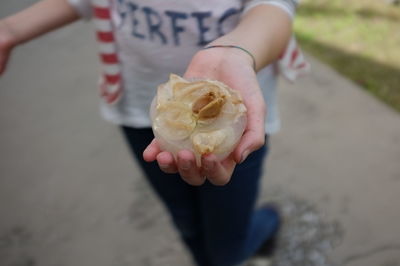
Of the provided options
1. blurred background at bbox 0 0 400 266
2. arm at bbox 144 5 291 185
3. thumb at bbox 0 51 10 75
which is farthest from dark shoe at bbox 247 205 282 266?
thumb at bbox 0 51 10 75

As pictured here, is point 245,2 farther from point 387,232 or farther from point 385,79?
point 385,79

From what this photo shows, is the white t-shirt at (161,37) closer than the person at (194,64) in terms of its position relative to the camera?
No

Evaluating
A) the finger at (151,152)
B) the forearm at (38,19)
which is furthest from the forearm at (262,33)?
the forearm at (38,19)

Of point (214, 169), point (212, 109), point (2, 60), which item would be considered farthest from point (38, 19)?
point (214, 169)

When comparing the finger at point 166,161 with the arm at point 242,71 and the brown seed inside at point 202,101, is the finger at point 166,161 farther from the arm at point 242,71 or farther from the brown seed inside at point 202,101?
the brown seed inside at point 202,101

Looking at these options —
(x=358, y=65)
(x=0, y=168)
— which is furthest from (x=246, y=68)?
(x=358, y=65)

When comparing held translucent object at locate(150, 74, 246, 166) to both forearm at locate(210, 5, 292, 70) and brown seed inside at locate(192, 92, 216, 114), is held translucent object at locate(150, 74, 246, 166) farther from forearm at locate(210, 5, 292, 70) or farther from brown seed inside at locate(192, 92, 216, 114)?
forearm at locate(210, 5, 292, 70)
